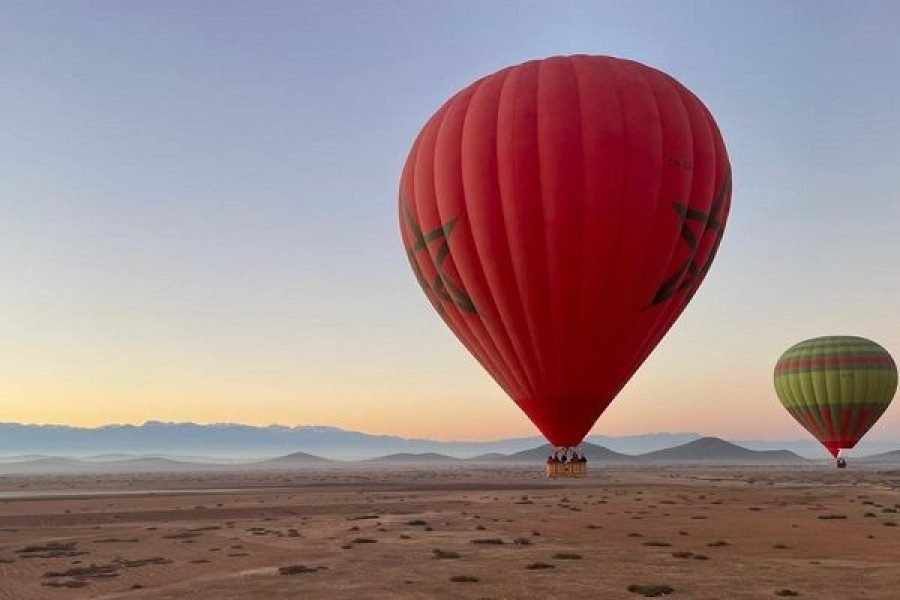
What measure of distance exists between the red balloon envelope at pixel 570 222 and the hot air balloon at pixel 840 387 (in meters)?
57.7

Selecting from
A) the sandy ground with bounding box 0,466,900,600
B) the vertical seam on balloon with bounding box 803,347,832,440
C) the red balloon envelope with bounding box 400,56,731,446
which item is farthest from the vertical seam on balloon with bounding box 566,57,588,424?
the vertical seam on balloon with bounding box 803,347,832,440

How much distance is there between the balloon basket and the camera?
94.3 ft

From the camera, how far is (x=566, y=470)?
2889 centimetres

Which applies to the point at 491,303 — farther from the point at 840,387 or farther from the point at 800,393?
the point at 800,393

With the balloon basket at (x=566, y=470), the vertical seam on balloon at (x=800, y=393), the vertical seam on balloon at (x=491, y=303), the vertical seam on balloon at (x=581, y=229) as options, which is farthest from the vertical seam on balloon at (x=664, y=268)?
the vertical seam on balloon at (x=800, y=393)

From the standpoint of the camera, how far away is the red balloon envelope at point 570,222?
96.6 feet

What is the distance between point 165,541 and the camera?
37.7 meters

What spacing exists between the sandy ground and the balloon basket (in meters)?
2.82

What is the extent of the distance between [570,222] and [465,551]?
42.1 feet

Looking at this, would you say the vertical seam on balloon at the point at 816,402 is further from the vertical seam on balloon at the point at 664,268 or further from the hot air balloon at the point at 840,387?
the vertical seam on balloon at the point at 664,268

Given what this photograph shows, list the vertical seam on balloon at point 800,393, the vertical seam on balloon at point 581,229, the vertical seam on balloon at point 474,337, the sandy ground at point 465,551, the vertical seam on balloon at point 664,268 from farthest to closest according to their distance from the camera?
1. the vertical seam on balloon at point 800,393
2. the vertical seam on balloon at point 474,337
3. the vertical seam on balloon at point 664,268
4. the vertical seam on balloon at point 581,229
5. the sandy ground at point 465,551

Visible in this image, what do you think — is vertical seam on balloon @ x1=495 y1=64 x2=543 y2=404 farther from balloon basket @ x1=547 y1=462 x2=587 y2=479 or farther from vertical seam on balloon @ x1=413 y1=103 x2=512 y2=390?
balloon basket @ x1=547 y1=462 x2=587 y2=479

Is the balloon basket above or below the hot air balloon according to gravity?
below

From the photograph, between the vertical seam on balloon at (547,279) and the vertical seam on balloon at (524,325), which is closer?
the vertical seam on balloon at (547,279)
